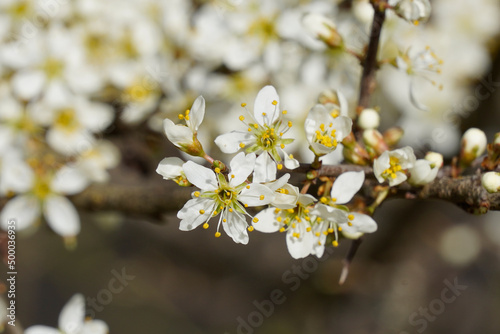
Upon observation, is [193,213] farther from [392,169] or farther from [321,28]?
[321,28]

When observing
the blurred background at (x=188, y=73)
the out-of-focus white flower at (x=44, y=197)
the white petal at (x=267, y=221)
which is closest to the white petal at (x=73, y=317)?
the blurred background at (x=188, y=73)

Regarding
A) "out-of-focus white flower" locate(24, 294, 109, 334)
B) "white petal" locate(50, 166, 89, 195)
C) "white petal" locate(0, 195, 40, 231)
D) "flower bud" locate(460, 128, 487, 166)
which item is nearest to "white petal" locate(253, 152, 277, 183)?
"flower bud" locate(460, 128, 487, 166)

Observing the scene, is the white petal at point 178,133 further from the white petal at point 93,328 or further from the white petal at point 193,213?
the white petal at point 93,328
